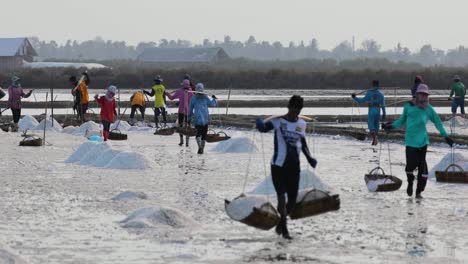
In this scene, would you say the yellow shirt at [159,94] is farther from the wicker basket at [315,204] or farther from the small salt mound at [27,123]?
the wicker basket at [315,204]

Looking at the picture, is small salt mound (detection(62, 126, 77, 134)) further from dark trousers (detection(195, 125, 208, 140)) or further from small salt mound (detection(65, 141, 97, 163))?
small salt mound (detection(65, 141, 97, 163))

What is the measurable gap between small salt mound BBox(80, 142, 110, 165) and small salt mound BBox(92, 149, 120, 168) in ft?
0.66

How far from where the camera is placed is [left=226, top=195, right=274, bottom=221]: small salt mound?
10789 millimetres

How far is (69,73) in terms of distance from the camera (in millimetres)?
87750

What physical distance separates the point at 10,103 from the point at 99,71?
6079 cm

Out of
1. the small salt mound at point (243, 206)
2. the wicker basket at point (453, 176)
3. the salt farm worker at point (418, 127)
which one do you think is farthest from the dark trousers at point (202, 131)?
the small salt mound at point (243, 206)

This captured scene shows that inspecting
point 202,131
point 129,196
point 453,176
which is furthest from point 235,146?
point 129,196

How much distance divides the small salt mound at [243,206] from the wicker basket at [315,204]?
0.52 meters

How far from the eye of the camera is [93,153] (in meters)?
20.7

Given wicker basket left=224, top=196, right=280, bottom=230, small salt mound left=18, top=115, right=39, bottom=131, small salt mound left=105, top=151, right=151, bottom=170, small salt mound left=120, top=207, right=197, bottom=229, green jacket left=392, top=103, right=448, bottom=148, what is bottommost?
small salt mound left=18, top=115, right=39, bottom=131

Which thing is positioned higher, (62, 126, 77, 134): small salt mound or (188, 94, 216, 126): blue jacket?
(188, 94, 216, 126): blue jacket

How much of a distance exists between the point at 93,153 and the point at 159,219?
9015 mm

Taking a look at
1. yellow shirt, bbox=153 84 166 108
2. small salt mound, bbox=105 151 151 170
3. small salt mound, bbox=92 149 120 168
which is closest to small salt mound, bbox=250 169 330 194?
small salt mound, bbox=105 151 151 170

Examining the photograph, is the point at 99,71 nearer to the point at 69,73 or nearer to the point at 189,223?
the point at 69,73
